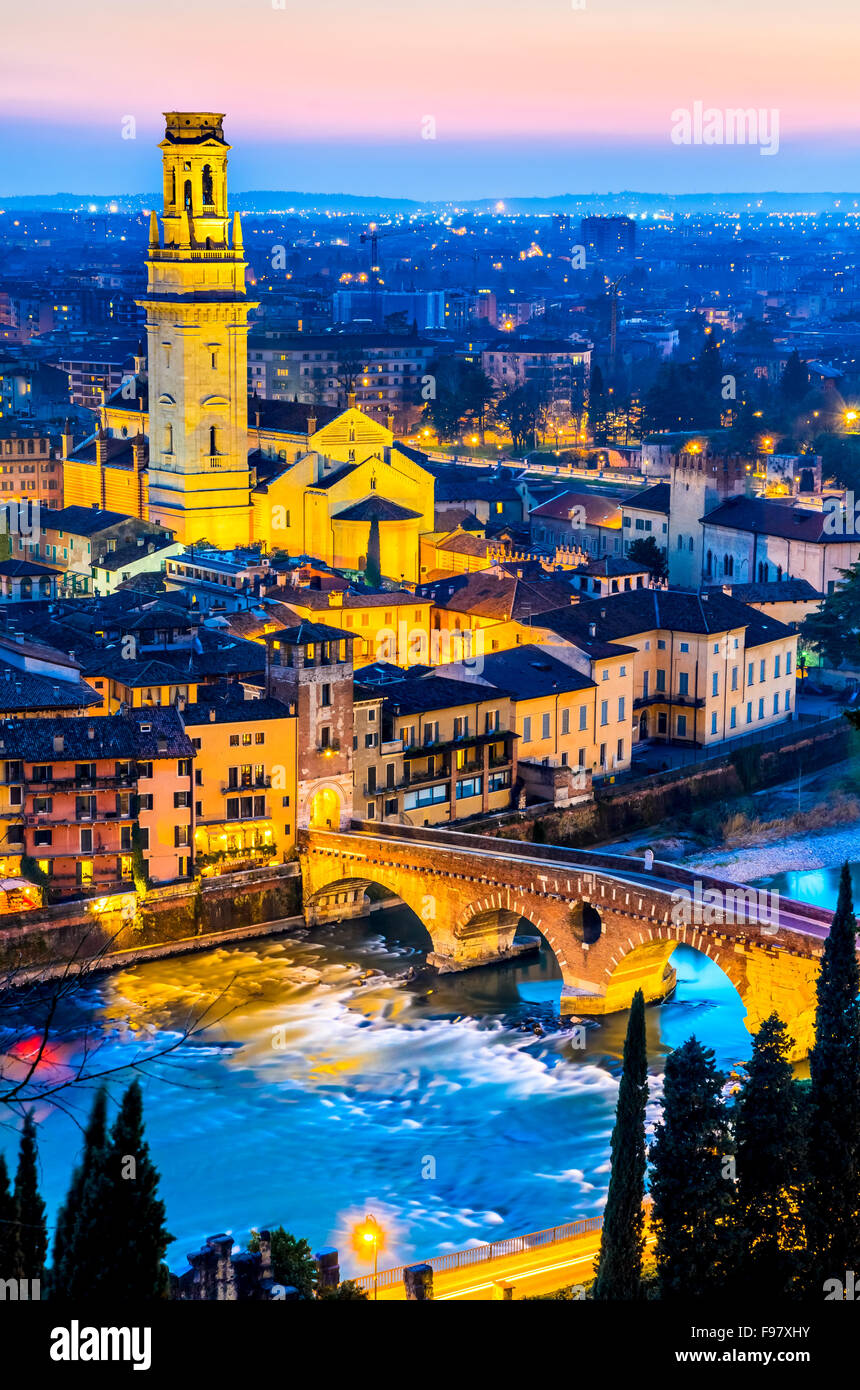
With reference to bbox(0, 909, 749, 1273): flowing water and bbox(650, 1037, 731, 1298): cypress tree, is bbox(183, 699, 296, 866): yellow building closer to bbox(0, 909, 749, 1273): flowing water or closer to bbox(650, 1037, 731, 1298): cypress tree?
bbox(0, 909, 749, 1273): flowing water

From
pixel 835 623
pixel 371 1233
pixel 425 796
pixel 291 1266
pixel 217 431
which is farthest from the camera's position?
pixel 217 431

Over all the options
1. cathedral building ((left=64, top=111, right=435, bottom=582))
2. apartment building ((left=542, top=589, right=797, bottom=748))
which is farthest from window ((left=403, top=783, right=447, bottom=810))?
cathedral building ((left=64, top=111, right=435, bottom=582))

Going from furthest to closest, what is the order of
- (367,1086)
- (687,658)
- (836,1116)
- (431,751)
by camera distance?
1. (687,658)
2. (431,751)
3. (367,1086)
4. (836,1116)

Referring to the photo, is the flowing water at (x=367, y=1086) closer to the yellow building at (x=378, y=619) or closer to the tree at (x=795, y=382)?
the yellow building at (x=378, y=619)

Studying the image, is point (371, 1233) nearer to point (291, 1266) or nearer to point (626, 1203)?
point (291, 1266)

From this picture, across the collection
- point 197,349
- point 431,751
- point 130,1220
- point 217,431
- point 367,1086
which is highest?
point 197,349

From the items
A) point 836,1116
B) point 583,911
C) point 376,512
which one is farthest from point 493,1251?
point 376,512

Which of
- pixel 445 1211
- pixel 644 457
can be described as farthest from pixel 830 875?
pixel 644 457
